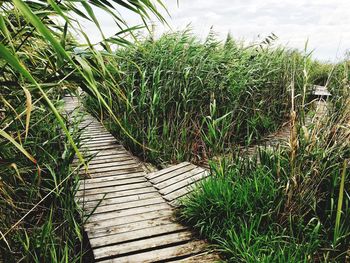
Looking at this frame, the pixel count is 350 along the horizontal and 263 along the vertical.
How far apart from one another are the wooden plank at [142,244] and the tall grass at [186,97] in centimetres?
167

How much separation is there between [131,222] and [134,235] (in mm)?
203

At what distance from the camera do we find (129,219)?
2.81 m

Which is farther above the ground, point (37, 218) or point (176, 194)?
point (37, 218)

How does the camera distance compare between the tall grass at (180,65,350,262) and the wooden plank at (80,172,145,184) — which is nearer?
the tall grass at (180,65,350,262)

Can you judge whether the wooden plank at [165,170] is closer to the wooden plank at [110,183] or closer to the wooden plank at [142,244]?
the wooden plank at [110,183]

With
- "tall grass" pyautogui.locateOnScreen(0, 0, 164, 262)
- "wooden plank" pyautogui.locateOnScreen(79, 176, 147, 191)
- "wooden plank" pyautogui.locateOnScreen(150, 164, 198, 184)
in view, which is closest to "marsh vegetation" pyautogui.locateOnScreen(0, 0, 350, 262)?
"tall grass" pyautogui.locateOnScreen(0, 0, 164, 262)

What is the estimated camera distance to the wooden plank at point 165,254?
228cm

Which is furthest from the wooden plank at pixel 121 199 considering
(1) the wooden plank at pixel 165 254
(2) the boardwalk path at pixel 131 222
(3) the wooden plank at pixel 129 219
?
(1) the wooden plank at pixel 165 254

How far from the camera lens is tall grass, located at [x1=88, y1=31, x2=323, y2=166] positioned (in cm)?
447

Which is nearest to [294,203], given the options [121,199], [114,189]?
A: [121,199]

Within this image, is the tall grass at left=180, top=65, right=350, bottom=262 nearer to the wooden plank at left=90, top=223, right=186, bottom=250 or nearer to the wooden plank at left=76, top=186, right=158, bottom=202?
the wooden plank at left=90, top=223, right=186, bottom=250

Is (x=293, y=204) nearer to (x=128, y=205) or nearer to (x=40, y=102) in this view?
(x=128, y=205)

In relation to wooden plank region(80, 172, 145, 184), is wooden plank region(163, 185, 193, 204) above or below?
below

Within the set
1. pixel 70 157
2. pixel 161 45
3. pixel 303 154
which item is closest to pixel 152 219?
pixel 70 157
